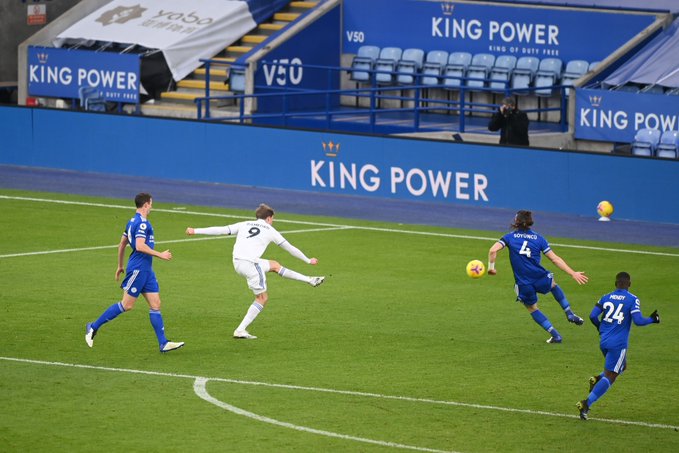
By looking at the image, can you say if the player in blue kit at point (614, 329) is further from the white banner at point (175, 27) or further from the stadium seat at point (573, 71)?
the white banner at point (175, 27)

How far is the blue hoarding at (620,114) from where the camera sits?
33.7 metres

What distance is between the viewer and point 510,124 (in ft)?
102

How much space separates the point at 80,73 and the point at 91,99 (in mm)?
1462

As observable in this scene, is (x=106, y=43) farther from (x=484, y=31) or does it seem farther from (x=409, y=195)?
(x=409, y=195)

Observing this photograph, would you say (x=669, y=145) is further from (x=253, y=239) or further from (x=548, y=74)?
(x=253, y=239)

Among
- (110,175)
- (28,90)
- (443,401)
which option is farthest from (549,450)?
(28,90)

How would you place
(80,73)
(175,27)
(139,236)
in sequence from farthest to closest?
(175,27), (80,73), (139,236)

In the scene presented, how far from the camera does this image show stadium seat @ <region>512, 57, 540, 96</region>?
1490 inches

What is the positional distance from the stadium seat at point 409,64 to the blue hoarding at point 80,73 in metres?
7.26

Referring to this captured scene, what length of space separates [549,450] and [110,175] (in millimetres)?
22580

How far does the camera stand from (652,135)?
33.0 metres

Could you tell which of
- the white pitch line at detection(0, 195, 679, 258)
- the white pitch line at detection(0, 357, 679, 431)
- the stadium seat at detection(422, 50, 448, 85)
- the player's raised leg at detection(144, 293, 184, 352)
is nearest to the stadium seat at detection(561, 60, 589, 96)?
the stadium seat at detection(422, 50, 448, 85)

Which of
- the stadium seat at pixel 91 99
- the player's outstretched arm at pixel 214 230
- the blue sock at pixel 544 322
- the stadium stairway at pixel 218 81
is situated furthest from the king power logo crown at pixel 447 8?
the player's outstretched arm at pixel 214 230

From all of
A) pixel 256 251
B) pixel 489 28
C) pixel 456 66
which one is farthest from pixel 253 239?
pixel 489 28
